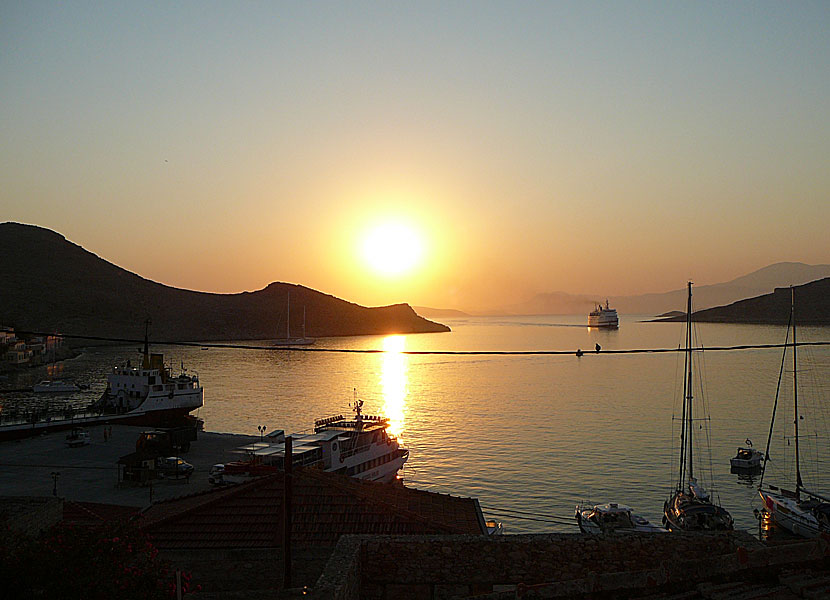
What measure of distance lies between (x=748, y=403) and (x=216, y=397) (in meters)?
62.9

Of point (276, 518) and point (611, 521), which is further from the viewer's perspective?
point (611, 521)

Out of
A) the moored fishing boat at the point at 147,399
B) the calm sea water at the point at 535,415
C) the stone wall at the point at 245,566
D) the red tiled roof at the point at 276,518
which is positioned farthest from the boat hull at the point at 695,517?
the moored fishing boat at the point at 147,399

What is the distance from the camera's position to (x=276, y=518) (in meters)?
14.0

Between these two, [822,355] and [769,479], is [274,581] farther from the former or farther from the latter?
[822,355]

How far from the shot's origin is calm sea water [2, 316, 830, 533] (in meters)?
37.0

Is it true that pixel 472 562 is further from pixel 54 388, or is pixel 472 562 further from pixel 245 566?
pixel 54 388

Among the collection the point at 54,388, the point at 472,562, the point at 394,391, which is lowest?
the point at 394,391

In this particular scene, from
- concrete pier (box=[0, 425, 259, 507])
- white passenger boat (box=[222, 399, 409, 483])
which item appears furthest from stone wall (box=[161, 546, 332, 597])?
concrete pier (box=[0, 425, 259, 507])

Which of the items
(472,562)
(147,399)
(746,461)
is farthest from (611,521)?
(147,399)

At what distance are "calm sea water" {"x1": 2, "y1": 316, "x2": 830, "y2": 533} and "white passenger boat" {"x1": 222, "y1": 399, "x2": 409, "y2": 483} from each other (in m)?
4.24

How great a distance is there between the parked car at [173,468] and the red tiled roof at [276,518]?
753 inches

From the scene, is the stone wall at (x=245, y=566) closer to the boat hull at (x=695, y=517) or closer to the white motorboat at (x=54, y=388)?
the boat hull at (x=695, y=517)

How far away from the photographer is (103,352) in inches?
6220

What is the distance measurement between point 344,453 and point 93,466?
615 inches
